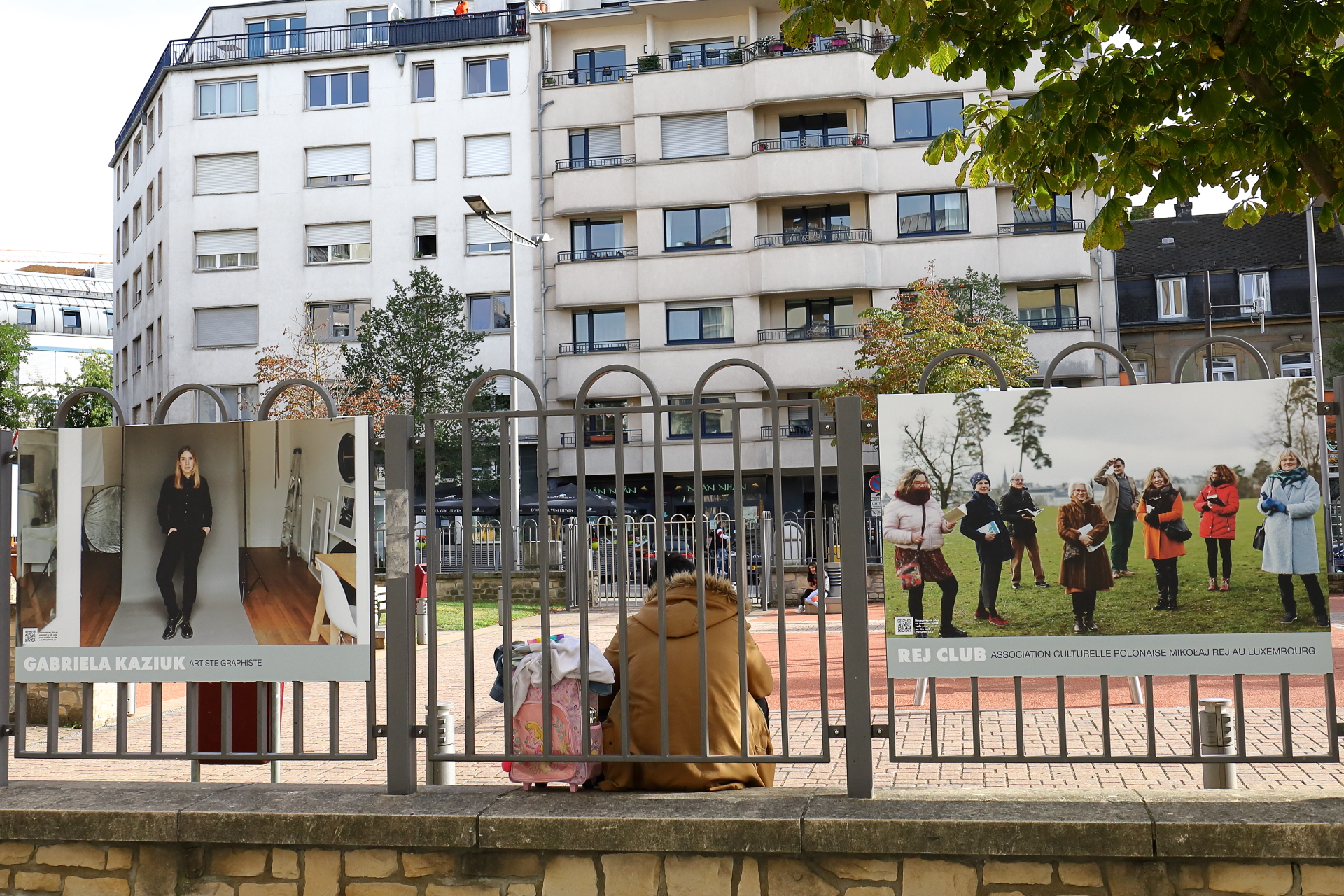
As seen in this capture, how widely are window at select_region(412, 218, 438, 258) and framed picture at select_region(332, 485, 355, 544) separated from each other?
3974 cm

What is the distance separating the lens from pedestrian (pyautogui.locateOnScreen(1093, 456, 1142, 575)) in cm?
491

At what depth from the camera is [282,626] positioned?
540 centimetres

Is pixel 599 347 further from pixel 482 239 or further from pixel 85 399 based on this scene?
pixel 85 399

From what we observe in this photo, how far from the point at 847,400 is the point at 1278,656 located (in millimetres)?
1866

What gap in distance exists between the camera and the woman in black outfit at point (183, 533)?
5488mm

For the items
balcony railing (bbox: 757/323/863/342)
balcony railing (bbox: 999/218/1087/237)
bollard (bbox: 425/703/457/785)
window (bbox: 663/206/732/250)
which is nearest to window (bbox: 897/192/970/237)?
balcony railing (bbox: 999/218/1087/237)

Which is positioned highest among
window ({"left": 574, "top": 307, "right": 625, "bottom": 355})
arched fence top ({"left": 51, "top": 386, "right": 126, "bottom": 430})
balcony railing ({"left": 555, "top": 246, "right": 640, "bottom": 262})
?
balcony railing ({"left": 555, "top": 246, "right": 640, "bottom": 262})

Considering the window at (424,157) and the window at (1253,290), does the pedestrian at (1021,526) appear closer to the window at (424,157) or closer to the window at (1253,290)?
the window at (424,157)

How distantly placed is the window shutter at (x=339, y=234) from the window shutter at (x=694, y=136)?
1074cm

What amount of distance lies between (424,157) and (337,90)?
13.9ft

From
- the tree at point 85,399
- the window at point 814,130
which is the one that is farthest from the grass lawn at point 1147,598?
the tree at point 85,399

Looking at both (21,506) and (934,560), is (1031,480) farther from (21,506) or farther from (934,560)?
(21,506)

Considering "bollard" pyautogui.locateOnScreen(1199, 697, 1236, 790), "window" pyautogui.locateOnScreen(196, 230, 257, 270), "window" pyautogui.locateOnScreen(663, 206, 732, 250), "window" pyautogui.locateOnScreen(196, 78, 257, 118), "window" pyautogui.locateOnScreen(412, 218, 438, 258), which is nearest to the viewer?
"bollard" pyautogui.locateOnScreen(1199, 697, 1236, 790)

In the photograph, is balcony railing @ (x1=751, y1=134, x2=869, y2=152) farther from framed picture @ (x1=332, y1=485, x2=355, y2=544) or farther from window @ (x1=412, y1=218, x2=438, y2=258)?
framed picture @ (x1=332, y1=485, x2=355, y2=544)
